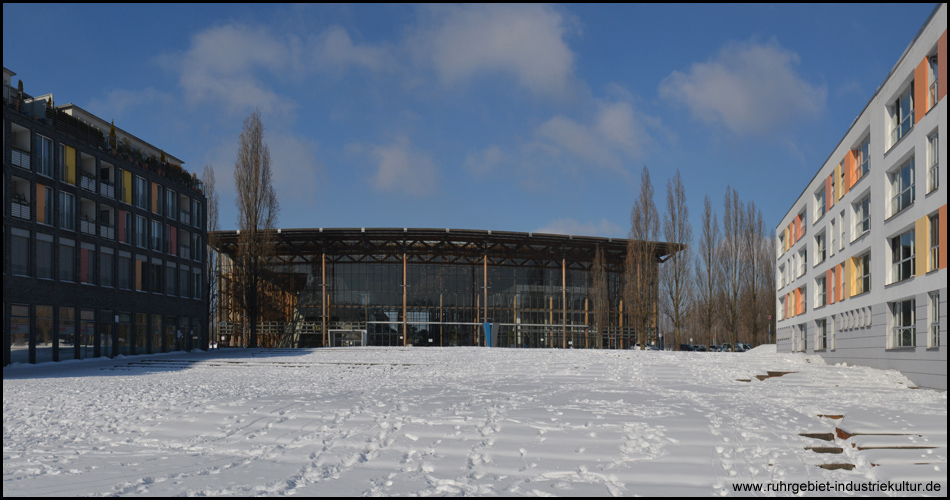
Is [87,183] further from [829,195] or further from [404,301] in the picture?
[829,195]

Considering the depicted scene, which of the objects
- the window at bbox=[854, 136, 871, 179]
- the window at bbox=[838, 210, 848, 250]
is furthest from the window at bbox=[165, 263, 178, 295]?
the window at bbox=[854, 136, 871, 179]

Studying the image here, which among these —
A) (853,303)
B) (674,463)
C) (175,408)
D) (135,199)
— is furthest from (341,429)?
(135,199)

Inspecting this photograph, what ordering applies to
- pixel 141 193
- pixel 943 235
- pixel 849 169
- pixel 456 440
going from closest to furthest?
pixel 456 440 → pixel 943 235 → pixel 849 169 → pixel 141 193

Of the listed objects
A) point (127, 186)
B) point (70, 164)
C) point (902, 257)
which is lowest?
point (902, 257)

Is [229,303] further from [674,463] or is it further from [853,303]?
[674,463]

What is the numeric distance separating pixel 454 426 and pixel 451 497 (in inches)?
152

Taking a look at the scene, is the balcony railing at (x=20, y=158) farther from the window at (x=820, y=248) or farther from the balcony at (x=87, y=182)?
the window at (x=820, y=248)

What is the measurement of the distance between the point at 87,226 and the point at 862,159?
1433 inches

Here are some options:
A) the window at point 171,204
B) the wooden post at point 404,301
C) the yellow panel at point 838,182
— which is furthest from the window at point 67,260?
the yellow panel at point 838,182

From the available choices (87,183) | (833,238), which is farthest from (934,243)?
(87,183)

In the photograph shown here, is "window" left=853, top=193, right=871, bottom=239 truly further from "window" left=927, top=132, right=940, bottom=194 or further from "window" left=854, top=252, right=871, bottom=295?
"window" left=927, top=132, right=940, bottom=194

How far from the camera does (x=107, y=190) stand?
38.3 m

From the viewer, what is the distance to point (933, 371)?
776 inches

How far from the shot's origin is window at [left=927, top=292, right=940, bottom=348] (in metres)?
19.8
